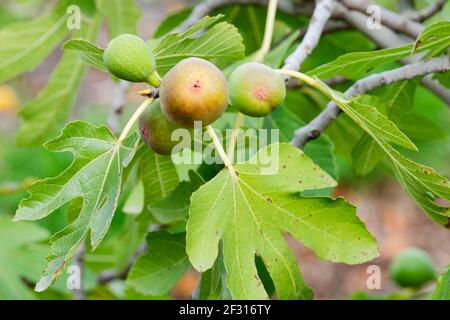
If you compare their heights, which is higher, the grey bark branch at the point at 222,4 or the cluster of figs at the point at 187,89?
the grey bark branch at the point at 222,4

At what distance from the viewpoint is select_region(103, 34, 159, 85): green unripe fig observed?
824 millimetres

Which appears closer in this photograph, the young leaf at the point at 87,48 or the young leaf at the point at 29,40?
the young leaf at the point at 87,48

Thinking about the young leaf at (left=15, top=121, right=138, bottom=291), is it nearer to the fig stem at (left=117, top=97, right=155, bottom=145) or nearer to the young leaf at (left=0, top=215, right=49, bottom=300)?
the fig stem at (left=117, top=97, right=155, bottom=145)

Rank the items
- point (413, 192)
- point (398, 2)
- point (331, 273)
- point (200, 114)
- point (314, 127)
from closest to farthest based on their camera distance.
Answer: point (200, 114)
point (413, 192)
point (314, 127)
point (398, 2)
point (331, 273)

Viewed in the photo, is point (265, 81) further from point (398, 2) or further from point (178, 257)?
point (398, 2)

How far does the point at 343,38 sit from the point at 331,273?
209 centimetres

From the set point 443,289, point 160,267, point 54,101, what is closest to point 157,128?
point 160,267

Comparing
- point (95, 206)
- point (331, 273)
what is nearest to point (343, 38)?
point (95, 206)

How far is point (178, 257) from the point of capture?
3.56ft

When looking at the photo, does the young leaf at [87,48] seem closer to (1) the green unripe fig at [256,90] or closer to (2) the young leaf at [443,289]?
(1) the green unripe fig at [256,90]

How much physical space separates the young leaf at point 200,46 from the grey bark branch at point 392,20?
36 centimetres

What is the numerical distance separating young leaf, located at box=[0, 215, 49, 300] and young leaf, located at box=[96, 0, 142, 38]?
475 mm

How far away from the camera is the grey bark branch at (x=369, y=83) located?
3.41 ft

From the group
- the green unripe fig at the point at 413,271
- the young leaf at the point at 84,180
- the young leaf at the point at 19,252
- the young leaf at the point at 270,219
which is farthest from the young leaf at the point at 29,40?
the green unripe fig at the point at 413,271
